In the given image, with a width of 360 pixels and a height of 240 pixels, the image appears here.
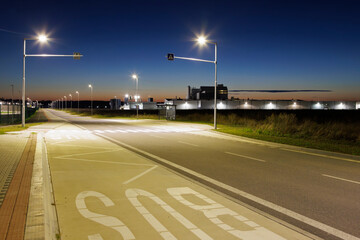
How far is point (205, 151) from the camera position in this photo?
44.9 feet

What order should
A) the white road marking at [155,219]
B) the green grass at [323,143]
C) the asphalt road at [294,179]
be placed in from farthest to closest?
the green grass at [323,143]
the asphalt road at [294,179]
the white road marking at [155,219]

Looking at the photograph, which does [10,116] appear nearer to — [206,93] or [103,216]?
[103,216]

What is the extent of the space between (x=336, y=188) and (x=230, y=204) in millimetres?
3084

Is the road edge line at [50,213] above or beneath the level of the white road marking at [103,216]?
above

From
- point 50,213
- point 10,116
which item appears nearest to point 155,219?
point 50,213

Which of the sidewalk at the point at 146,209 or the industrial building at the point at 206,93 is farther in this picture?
the industrial building at the point at 206,93

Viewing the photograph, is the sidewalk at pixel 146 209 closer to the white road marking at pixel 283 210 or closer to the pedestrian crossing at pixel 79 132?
the white road marking at pixel 283 210

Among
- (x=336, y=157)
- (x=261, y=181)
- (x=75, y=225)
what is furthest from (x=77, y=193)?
(x=336, y=157)

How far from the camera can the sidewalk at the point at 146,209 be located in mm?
4633

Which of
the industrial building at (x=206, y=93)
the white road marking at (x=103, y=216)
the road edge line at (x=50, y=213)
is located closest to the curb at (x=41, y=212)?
the road edge line at (x=50, y=213)

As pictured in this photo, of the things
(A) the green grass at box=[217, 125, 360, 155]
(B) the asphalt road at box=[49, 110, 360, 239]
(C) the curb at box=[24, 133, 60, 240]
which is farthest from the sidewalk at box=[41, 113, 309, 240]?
(A) the green grass at box=[217, 125, 360, 155]

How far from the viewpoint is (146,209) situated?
5.68 m

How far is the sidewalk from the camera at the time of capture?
4633 millimetres

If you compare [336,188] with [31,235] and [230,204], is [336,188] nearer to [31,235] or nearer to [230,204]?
[230,204]
